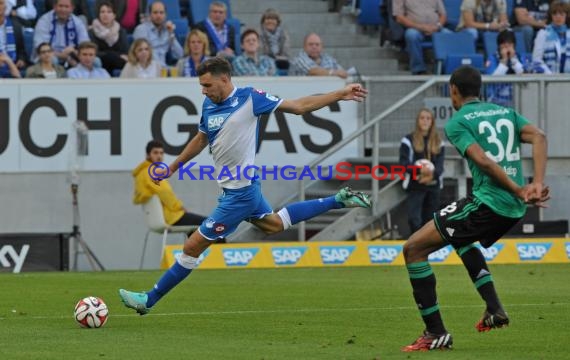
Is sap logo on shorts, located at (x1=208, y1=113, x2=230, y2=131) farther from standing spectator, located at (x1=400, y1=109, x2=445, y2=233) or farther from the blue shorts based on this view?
standing spectator, located at (x1=400, y1=109, x2=445, y2=233)

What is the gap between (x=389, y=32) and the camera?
83.9ft

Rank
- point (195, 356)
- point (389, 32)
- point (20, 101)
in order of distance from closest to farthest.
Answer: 1. point (195, 356)
2. point (20, 101)
3. point (389, 32)

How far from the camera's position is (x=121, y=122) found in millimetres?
22844

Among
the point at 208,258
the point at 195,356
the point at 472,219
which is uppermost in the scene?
the point at 472,219

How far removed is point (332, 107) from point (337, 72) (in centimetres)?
60

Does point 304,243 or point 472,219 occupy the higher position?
point 472,219

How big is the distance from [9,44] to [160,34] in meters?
2.51

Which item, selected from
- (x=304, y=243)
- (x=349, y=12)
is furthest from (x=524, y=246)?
(x=349, y=12)

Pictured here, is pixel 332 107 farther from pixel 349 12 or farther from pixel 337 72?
pixel 349 12

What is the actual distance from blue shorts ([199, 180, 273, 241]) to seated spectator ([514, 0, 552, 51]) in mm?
13629

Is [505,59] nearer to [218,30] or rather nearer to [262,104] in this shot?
[218,30]

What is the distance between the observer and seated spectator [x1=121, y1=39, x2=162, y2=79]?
22.4m

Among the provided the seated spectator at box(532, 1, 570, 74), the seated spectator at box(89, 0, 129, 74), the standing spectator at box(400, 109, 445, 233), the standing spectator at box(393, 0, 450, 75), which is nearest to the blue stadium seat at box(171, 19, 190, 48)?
the seated spectator at box(89, 0, 129, 74)

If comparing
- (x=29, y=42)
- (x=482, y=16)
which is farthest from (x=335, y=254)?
(x=482, y=16)
